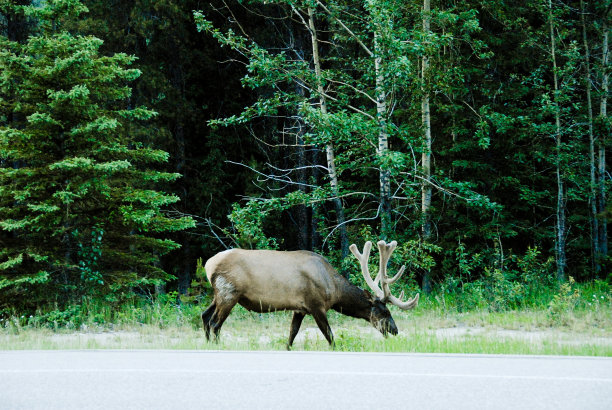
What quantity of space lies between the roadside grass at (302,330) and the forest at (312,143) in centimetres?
68

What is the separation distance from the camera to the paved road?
4.77 metres

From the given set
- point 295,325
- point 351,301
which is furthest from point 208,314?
point 351,301

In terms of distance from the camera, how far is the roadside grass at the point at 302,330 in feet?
29.9

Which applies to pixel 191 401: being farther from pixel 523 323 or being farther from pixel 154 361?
pixel 523 323

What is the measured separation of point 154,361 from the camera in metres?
6.70

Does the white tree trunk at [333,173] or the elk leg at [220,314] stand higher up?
the white tree trunk at [333,173]

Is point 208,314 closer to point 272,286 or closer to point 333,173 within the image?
point 272,286

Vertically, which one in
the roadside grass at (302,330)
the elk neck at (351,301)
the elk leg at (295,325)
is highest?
the elk neck at (351,301)

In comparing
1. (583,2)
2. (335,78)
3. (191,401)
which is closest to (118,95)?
(335,78)

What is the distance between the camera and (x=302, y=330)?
12.4 metres

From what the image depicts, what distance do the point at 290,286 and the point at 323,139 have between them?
6.11 m

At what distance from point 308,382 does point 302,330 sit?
22.9ft

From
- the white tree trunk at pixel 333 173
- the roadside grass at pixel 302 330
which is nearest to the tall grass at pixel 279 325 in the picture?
the roadside grass at pixel 302 330

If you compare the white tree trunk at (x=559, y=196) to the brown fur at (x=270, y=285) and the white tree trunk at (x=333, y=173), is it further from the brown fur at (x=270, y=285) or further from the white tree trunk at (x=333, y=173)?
the brown fur at (x=270, y=285)
